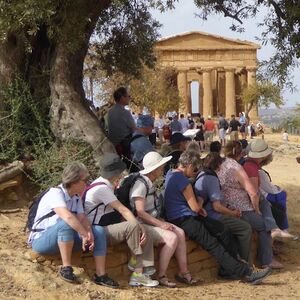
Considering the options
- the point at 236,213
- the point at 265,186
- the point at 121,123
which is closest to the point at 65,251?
the point at 236,213

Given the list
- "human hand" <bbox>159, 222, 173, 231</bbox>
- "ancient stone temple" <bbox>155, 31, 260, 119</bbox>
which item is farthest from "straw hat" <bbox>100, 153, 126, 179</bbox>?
"ancient stone temple" <bbox>155, 31, 260, 119</bbox>

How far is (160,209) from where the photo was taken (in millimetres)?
7262

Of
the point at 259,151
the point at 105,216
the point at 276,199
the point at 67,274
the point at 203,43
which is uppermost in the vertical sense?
the point at 203,43

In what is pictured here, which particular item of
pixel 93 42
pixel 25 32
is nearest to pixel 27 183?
pixel 25 32

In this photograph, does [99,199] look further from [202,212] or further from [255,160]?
[255,160]

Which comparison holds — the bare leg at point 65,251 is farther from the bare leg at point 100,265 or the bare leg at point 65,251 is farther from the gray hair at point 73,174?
the gray hair at point 73,174

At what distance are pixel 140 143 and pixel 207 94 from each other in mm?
51091

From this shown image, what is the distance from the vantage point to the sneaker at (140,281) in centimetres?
662

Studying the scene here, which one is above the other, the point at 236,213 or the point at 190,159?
the point at 190,159

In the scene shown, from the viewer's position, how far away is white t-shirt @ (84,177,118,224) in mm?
6438

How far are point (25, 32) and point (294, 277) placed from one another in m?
5.00

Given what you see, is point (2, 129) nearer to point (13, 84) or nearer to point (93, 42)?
point (13, 84)

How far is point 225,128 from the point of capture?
Result: 29.7m

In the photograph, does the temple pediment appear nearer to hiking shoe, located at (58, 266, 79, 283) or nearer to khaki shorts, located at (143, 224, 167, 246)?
khaki shorts, located at (143, 224, 167, 246)
